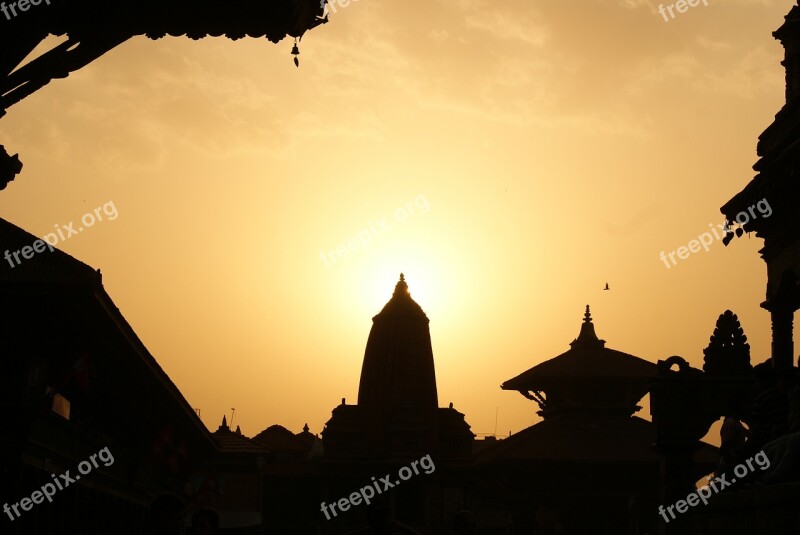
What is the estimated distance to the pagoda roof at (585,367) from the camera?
167 feet

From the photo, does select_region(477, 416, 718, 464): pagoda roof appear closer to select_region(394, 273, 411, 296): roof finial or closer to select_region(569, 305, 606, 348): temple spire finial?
select_region(569, 305, 606, 348): temple spire finial

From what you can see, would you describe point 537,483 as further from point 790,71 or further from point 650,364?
point 790,71

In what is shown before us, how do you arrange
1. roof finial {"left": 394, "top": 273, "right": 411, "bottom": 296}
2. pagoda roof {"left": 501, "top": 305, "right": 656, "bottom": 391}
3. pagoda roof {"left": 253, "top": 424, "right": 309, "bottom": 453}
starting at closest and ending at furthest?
pagoda roof {"left": 501, "top": 305, "right": 656, "bottom": 391}, roof finial {"left": 394, "top": 273, "right": 411, "bottom": 296}, pagoda roof {"left": 253, "top": 424, "right": 309, "bottom": 453}

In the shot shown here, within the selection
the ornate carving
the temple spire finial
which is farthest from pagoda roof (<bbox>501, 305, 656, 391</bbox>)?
the ornate carving

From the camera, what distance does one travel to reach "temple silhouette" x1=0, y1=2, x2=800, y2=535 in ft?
43.2

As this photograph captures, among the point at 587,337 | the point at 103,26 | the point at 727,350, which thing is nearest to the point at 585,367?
the point at 587,337

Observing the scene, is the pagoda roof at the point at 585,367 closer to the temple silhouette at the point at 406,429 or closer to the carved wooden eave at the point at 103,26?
the temple silhouette at the point at 406,429

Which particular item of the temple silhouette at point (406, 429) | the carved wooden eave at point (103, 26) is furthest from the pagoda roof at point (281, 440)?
the carved wooden eave at point (103, 26)

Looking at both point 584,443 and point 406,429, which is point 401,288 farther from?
point 584,443

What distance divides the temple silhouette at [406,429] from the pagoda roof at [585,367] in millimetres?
103

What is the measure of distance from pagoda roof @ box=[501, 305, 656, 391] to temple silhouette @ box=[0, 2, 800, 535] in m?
0.10

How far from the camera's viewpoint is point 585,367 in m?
51.8

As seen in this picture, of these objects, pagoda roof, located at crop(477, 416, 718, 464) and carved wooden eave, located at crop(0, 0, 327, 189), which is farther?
pagoda roof, located at crop(477, 416, 718, 464)

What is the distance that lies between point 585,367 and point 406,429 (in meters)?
7.80
